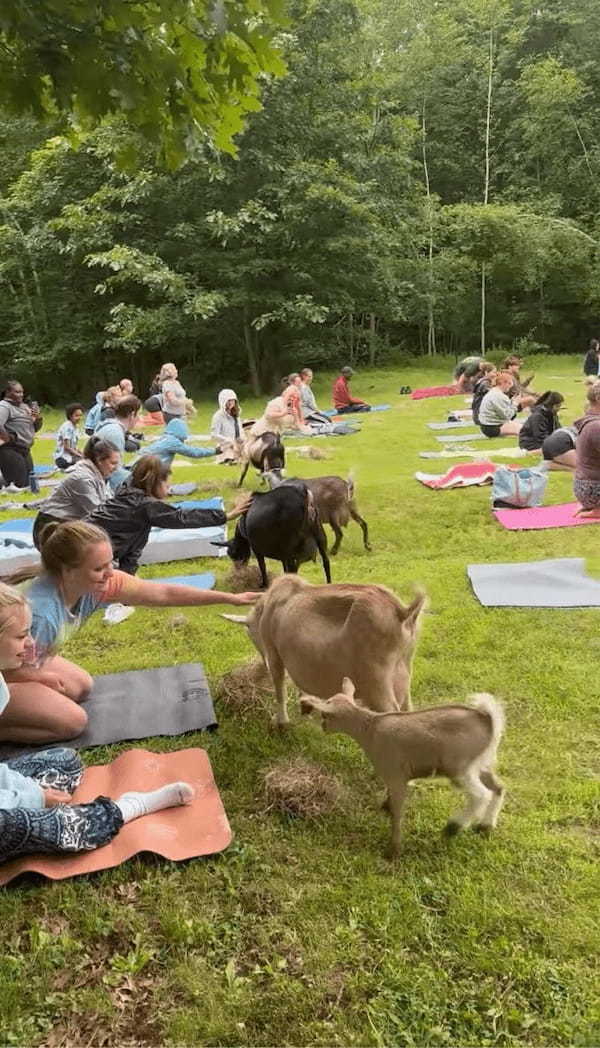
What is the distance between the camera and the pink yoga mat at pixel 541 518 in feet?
27.1

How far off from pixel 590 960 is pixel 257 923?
130 cm

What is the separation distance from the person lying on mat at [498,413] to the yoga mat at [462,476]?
2.57 metres

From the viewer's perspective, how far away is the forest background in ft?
75.7

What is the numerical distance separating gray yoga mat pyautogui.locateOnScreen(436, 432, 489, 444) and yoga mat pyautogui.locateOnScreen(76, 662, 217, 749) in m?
9.59

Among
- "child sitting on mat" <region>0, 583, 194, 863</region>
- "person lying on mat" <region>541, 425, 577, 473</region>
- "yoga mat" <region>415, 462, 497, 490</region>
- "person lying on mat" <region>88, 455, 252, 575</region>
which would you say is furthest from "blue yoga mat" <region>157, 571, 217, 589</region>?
"person lying on mat" <region>541, 425, 577, 473</region>

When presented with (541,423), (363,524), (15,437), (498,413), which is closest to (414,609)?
(363,524)

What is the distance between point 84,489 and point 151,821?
3.96 metres

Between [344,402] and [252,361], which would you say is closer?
[344,402]

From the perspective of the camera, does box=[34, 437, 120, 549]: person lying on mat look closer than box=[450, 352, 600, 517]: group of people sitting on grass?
Yes

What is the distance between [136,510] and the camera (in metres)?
6.53

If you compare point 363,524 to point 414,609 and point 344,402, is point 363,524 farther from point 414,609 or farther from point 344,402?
point 344,402

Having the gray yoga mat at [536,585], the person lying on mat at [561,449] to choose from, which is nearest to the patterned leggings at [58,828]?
the gray yoga mat at [536,585]

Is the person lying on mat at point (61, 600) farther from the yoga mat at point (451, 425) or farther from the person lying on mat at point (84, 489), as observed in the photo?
the yoga mat at point (451, 425)

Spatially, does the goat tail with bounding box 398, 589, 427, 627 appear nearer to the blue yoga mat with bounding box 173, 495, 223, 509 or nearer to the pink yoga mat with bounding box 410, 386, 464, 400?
the blue yoga mat with bounding box 173, 495, 223, 509
